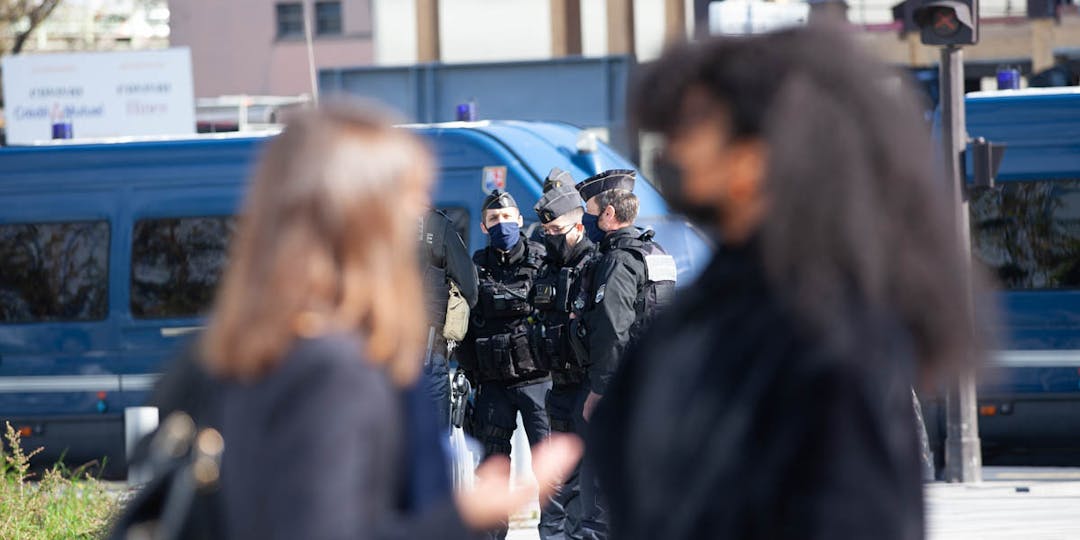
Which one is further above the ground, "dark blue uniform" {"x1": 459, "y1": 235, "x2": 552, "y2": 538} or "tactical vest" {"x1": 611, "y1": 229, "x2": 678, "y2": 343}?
"tactical vest" {"x1": 611, "y1": 229, "x2": 678, "y2": 343}

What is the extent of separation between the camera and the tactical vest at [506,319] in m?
7.94

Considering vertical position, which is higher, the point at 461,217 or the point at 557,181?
the point at 557,181

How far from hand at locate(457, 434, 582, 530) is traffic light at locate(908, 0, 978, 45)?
26.5 ft

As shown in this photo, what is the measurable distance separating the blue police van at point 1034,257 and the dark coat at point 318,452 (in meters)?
9.37

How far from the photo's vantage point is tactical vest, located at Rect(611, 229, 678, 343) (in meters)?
7.55

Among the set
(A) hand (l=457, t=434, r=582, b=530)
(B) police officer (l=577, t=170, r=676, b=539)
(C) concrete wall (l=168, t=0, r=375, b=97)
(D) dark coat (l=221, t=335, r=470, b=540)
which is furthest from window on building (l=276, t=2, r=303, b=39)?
(D) dark coat (l=221, t=335, r=470, b=540)

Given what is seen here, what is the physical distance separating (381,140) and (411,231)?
0.52ft

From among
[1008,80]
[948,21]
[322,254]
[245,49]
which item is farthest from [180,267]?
[245,49]

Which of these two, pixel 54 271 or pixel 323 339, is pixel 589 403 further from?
pixel 54 271

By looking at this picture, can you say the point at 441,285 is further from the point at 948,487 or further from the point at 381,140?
the point at 381,140

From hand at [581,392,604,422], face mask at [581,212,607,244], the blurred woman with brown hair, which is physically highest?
the blurred woman with brown hair

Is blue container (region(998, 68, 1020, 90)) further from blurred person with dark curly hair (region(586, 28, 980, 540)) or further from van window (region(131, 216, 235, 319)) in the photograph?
blurred person with dark curly hair (region(586, 28, 980, 540))

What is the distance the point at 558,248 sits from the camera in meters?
8.04

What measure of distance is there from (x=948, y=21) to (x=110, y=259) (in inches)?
239
